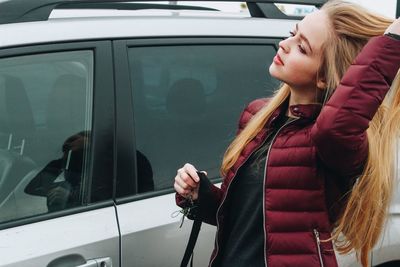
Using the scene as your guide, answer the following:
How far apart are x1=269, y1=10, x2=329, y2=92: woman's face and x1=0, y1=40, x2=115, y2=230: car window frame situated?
23.7 inches

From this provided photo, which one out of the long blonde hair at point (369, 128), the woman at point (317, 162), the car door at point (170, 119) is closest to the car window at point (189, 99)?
the car door at point (170, 119)

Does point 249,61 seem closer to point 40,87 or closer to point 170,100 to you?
point 170,100

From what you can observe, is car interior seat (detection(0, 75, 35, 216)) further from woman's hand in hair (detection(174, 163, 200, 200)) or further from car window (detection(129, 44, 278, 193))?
woman's hand in hair (detection(174, 163, 200, 200))

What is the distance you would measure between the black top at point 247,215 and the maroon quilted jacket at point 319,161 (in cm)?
3

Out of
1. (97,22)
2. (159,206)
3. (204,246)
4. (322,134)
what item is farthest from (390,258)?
(97,22)

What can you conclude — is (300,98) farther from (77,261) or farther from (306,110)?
(77,261)

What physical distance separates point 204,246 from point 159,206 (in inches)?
8.5

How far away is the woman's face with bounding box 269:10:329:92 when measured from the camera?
59.6 inches

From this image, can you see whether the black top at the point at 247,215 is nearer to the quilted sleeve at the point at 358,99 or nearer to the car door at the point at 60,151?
the quilted sleeve at the point at 358,99

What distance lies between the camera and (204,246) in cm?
201

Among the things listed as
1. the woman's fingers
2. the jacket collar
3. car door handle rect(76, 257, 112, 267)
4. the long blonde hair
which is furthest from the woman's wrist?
car door handle rect(76, 257, 112, 267)

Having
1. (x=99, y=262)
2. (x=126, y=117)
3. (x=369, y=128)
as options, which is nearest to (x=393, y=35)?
(x=369, y=128)

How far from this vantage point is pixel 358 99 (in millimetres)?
1342

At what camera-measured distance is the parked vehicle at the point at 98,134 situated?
178cm
